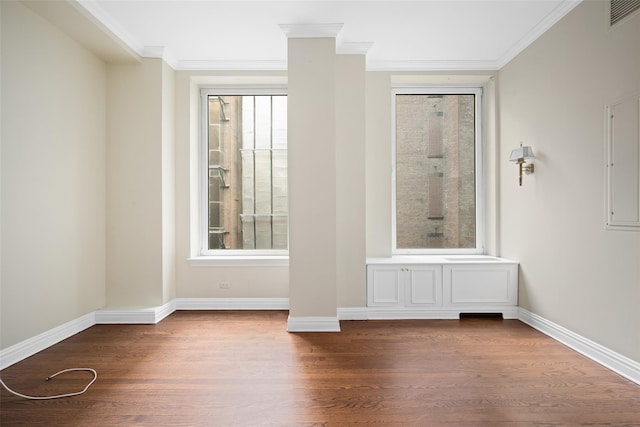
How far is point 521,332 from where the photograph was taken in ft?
11.5

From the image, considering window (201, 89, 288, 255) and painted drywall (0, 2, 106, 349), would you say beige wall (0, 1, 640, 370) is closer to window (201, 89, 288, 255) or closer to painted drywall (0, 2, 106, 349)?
painted drywall (0, 2, 106, 349)

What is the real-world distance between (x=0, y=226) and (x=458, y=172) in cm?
447

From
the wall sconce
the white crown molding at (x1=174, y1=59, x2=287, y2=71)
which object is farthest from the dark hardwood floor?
the white crown molding at (x1=174, y1=59, x2=287, y2=71)

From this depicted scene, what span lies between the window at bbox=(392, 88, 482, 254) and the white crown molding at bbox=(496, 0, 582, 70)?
0.52 meters

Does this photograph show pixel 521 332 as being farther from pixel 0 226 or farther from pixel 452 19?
pixel 0 226

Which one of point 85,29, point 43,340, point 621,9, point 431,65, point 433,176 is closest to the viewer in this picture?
point 621,9

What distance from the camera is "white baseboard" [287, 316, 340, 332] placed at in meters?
3.53

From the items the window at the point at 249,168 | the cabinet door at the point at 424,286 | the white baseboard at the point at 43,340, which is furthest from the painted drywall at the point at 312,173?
the white baseboard at the point at 43,340

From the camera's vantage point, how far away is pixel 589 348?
288cm

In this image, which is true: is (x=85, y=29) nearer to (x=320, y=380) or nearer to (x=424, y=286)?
(x=320, y=380)

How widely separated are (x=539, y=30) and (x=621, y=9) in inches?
36.4

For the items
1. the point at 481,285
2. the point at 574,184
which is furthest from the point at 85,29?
the point at 481,285

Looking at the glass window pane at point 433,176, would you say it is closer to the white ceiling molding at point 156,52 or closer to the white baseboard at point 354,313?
the white baseboard at point 354,313

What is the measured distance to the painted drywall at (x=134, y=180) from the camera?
3.92 m
